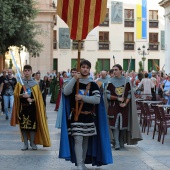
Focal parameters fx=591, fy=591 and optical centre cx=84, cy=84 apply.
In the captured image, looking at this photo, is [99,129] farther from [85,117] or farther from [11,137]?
[11,137]

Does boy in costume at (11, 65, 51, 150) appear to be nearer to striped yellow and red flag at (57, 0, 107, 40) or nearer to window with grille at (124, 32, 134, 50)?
striped yellow and red flag at (57, 0, 107, 40)

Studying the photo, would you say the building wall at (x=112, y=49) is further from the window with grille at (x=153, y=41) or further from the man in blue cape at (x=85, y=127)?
the man in blue cape at (x=85, y=127)

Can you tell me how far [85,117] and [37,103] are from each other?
332 centimetres

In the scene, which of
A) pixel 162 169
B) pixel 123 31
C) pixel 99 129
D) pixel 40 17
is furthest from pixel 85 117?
pixel 123 31

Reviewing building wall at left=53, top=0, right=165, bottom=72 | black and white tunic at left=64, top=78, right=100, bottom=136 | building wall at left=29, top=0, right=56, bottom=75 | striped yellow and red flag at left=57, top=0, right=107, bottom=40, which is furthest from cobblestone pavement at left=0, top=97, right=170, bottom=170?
building wall at left=53, top=0, right=165, bottom=72

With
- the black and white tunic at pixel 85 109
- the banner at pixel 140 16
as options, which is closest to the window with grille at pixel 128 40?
the banner at pixel 140 16

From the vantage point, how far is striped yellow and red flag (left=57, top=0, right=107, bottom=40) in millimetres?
9125

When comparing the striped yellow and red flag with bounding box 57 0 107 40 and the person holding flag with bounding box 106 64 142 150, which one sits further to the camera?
the person holding flag with bounding box 106 64 142 150

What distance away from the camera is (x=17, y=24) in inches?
1127

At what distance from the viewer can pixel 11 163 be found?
34.8 feet

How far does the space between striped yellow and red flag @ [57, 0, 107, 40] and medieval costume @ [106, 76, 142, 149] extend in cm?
382

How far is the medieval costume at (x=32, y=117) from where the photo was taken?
1244cm

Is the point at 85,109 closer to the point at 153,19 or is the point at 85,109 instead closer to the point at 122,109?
the point at 122,109

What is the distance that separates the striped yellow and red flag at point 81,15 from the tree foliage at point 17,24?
1754cm
